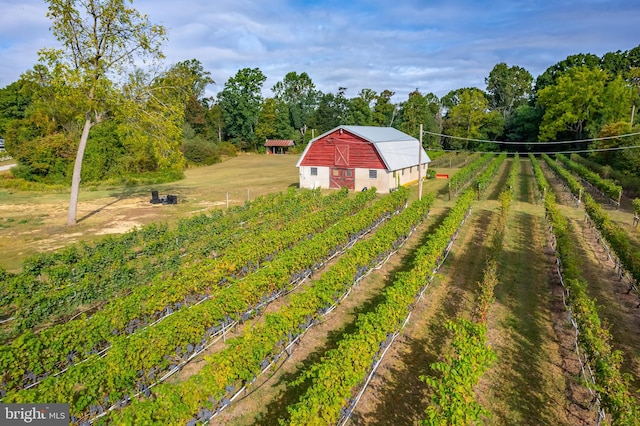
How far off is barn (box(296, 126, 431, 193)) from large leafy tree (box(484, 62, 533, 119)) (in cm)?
8356

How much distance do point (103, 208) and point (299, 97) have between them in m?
79.3

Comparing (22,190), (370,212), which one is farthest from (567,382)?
(22,190)

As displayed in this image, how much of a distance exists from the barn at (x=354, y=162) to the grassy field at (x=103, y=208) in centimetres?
468

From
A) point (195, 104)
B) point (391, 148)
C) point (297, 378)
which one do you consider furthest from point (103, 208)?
point (195, 104)

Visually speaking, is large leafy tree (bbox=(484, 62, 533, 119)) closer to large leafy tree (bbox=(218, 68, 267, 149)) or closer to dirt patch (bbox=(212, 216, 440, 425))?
large leafy tree (bbox=(218, 68, 267, 149))

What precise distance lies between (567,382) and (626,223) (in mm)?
18540

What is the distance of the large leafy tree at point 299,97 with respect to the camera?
9181 cm

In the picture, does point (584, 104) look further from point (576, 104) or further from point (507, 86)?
point (507, 86)

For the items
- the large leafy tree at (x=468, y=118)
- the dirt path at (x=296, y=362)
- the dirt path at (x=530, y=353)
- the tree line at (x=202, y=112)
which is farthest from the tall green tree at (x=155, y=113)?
the large leafy tree at (x=468, y=118)

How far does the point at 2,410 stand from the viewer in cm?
646

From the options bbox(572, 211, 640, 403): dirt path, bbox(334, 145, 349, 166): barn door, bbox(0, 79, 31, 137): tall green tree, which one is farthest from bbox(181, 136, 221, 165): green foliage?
bbox(572, 211, 640, 403): dirt path

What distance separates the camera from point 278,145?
8150cm

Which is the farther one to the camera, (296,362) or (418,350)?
(418,350)

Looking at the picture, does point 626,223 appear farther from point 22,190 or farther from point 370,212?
point 22,190
